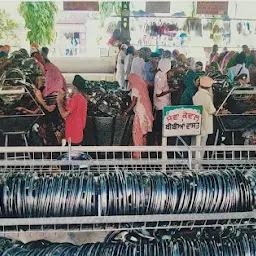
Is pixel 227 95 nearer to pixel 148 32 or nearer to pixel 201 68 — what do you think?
pixel 201 68

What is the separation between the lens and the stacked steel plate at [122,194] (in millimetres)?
2111

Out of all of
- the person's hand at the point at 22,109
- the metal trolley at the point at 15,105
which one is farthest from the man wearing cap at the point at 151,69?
the person's hand at the point at 22,109

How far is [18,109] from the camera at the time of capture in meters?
5.33

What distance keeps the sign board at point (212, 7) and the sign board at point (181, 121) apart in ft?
3.73

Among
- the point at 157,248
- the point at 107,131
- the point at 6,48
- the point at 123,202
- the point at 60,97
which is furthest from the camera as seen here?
the point at 107,131

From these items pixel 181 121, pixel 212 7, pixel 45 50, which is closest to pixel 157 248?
pixel 181 121

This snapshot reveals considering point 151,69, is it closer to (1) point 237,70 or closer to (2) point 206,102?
(2) point 206,102

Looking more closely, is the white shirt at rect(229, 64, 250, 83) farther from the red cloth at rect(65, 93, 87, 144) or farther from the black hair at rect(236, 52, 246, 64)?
the red cloth at rect(65, 93, 87, 144)

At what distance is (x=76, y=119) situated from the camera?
17.7 feet

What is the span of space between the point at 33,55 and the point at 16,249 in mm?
3348

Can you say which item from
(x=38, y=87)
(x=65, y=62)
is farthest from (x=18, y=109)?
(x=65, y=62)

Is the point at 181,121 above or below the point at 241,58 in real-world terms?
below

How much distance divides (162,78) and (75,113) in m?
1.07

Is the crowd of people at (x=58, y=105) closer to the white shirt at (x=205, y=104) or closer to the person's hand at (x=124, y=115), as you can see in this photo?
the person's hand at (x=124, y=115)
